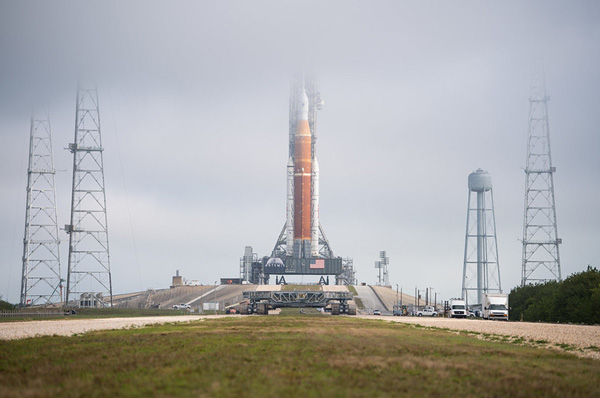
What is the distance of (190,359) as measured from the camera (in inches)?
742

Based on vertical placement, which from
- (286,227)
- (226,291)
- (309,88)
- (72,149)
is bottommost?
(226,291)

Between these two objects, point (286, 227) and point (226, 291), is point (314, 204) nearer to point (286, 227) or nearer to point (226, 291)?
point (286, 227)

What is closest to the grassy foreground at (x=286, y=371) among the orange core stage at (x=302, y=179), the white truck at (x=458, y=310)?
the white truck at (x=458, y=310)

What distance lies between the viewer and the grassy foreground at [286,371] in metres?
13.3

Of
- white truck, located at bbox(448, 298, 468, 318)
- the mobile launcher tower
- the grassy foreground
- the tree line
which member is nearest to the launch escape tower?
the mobile launcher tower

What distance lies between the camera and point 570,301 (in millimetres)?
71750

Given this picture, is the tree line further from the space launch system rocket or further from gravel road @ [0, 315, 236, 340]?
the space launch system rocket

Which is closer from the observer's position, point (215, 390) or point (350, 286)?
point (215, 390)

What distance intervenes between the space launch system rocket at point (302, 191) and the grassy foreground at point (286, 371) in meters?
113

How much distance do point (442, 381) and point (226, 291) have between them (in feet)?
470

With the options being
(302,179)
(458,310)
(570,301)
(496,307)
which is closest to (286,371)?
(570,301)

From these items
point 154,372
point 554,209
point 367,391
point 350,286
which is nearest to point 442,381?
point 367,391

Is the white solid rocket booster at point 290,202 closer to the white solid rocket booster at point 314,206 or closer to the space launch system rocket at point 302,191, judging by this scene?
the space launch system rocket at point 302,191

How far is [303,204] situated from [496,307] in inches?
2414
